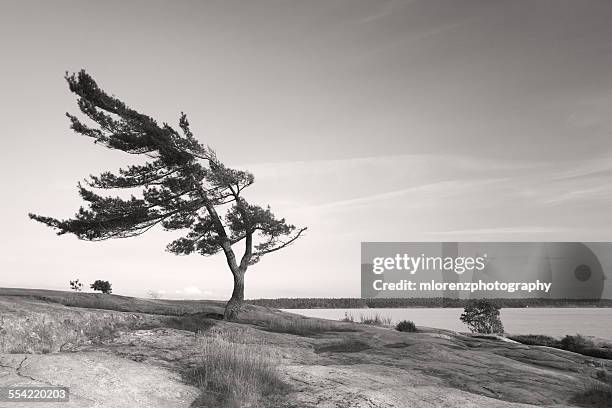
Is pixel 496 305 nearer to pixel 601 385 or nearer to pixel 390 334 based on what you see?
pixel 390 334

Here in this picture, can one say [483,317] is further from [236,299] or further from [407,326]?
[236,299]

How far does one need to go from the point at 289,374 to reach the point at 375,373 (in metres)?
1.91

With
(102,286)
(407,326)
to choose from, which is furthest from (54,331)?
(102,286)

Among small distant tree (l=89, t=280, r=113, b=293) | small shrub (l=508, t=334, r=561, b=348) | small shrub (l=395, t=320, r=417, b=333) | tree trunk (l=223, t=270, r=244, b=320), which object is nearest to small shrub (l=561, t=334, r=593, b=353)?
small shrub (l=508, t=334, r=561, b=348)

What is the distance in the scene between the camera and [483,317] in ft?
123

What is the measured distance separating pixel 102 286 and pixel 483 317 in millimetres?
30756

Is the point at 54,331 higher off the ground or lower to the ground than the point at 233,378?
higher

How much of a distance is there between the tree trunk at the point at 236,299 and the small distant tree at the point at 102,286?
21.8 metres

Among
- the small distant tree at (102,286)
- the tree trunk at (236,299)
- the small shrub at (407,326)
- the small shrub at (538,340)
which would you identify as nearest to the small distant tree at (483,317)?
the small shrub at (538,340)

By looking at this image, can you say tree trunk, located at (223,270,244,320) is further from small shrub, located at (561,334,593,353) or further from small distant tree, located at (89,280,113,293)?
small distant tree, located at (89,280,113,293)

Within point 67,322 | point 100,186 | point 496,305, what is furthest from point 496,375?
point 496,305

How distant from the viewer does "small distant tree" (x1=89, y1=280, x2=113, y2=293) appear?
3946cm

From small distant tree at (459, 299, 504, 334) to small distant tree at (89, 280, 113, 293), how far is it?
29083mm

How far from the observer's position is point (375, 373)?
10.3 m
